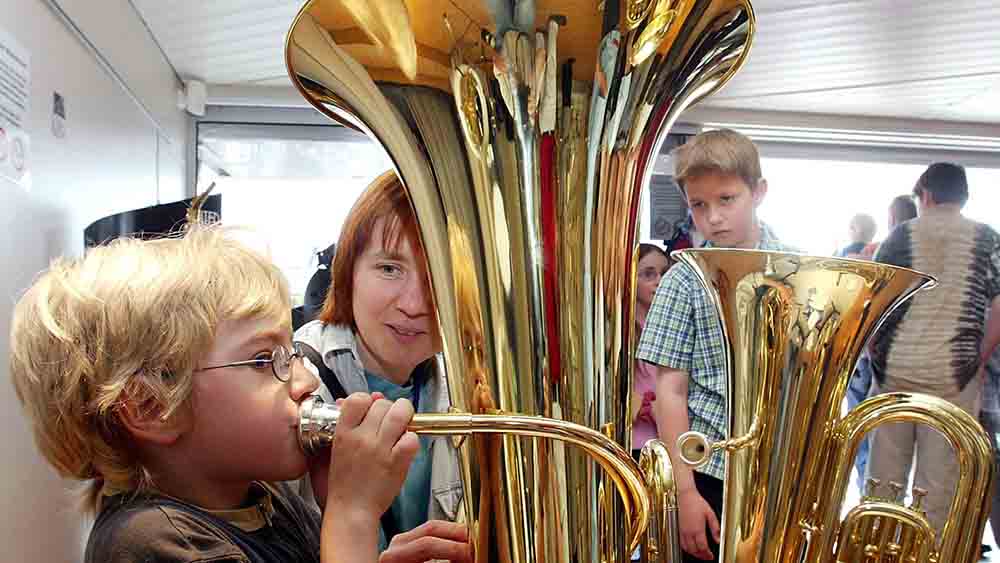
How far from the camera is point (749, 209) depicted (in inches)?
63.9

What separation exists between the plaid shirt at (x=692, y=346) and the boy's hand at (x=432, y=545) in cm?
77

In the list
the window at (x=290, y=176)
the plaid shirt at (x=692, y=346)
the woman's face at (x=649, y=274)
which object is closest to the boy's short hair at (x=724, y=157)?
the plaid shirt at (x=692, y=346)

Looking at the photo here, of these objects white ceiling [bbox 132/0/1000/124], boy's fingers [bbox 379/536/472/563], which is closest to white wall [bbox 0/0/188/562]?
white ceiling [bbox 132/0/1000/124]

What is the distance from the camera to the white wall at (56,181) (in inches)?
51.3

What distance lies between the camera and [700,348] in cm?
147

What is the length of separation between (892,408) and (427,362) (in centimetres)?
49

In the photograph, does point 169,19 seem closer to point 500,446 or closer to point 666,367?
point 666,367

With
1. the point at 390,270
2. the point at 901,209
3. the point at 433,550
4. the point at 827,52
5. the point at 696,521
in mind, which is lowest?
the point at 696,521

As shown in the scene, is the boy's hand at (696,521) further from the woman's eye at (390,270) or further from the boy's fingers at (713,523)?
the woman's eye at (390,270)

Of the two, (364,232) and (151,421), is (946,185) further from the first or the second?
(151,421)

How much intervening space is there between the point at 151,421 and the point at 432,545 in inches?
9.7

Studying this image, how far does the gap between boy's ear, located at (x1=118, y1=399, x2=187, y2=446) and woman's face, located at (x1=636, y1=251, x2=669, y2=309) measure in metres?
2.08

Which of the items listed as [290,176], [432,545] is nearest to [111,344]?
[432,545]

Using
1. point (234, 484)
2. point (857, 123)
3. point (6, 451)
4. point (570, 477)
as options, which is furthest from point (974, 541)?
point (857, 123)
